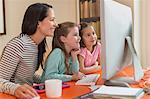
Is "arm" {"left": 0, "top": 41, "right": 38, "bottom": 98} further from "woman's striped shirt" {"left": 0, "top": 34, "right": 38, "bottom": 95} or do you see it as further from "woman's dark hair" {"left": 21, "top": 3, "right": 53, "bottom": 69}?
"woman's dark hair" {"left": 21, "top": 3, "right": 53, "bottom": 69}

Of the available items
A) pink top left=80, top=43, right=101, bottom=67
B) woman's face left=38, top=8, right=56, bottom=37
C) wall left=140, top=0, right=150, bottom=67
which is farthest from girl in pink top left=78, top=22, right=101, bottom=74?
wall left=140, top=0, right=150, bottom=67

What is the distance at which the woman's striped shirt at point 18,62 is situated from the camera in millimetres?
1364

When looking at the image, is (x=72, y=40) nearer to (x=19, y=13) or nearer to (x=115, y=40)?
(x=115, y=40)

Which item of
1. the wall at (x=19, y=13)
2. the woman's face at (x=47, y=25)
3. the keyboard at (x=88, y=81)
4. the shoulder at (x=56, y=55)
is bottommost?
the keyboard at (x=88, y=81)

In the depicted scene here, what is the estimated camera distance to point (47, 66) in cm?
154

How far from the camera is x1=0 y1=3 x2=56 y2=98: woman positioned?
1.38 metres

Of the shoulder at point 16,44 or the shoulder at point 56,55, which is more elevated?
the shoulder at point 16,44

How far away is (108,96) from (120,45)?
371mm

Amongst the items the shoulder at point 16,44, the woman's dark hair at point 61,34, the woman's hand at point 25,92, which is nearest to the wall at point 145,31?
the woman's dark hair at point 61,34

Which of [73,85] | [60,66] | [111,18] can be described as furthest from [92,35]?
[111,18]

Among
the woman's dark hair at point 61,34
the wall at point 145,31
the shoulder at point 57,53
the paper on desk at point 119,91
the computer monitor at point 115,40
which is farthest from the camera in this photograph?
the wall at point 145,31

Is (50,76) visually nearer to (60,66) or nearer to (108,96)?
(60,66)

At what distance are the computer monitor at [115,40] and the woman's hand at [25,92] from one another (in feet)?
1.11

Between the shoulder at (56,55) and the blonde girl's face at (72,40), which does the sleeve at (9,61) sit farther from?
the blonde girl's face at (72,40)
